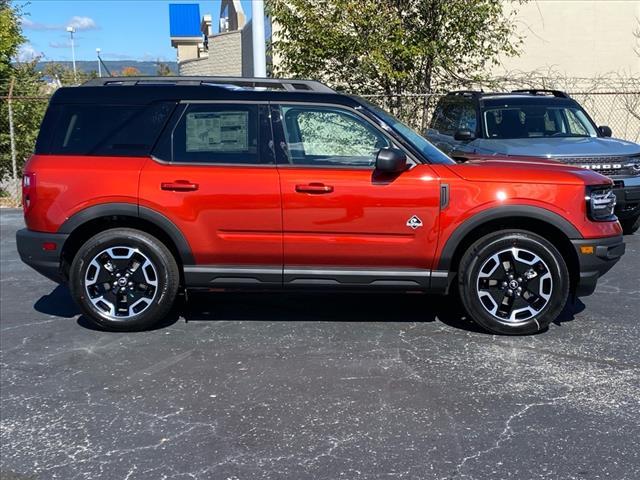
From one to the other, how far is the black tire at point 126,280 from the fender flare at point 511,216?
2221mm

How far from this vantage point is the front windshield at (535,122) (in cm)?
913

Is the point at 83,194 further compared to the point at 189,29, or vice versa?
the point at 189,29

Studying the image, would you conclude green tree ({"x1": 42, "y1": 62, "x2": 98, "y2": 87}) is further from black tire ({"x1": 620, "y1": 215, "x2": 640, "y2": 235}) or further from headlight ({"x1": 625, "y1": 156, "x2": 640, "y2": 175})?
black tire ({"x1": 620, "y1": 215, "x2": 640, "y2": 235})

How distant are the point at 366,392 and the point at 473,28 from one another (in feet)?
33.3

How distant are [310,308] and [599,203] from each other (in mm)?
2591

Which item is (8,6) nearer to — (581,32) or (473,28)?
(473,28)

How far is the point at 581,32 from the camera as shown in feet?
57.8

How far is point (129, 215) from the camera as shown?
512 cm

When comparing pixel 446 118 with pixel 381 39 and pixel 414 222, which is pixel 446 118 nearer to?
pixel 381 39

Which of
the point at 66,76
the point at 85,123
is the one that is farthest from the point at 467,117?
the point at 66,76

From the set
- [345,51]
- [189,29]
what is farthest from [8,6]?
[189,29]

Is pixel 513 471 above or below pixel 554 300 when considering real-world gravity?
below

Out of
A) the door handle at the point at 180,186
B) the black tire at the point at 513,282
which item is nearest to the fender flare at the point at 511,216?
the black tire at the point at 513,282

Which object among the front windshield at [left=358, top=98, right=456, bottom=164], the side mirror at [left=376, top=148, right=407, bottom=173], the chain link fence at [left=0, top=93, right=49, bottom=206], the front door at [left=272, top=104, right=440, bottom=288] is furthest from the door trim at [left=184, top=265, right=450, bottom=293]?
the chain link fence at [left=0, top=93, right=49, bottom=206]
